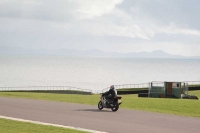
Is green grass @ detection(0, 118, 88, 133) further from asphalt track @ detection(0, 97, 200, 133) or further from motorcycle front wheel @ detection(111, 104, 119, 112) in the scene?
motorcycle front wheel @ detection(111, 104, 119, 112)

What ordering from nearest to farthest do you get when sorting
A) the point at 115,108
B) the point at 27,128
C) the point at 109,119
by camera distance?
the point at 27,128, the point at 109,119, the point at 115,108

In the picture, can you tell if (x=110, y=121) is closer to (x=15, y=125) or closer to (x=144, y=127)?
(x=144, y=127)

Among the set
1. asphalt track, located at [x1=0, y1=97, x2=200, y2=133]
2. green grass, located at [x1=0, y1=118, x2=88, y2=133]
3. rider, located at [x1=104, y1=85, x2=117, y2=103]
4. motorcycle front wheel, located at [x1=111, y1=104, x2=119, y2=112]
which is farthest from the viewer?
rider, located at [x1=104, y1=85, x2=117, y2=103]

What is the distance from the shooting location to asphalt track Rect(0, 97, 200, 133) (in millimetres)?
17111

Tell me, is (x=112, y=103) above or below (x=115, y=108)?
above

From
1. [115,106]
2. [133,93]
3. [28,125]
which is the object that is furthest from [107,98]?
[133,93]

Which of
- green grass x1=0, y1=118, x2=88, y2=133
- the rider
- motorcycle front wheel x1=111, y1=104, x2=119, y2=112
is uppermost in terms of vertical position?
the rider

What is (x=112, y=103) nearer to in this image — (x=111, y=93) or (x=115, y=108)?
(x=115, y=108)

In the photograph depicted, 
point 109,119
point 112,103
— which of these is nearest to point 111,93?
point 112,103

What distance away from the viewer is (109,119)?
65.3 feet

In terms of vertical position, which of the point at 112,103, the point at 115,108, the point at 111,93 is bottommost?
the point at 115,108

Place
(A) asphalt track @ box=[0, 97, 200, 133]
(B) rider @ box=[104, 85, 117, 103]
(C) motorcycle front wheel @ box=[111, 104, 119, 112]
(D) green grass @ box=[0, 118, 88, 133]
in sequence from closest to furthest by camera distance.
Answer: (D) green grass @ box=[0, 118, 88, 133]
(A) asphalt track @ box=[0, 97, 200, 133]
(C) motorcycle front wheel @ box=[111, 104, 119, 112]
(B) rider @ box=[104, 85, 117, 103]

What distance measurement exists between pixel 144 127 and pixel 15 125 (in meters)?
5.77

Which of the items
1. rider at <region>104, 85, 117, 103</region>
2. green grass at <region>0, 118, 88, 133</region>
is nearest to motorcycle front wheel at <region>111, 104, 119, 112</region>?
rider at <region>104, 85, 117, 103</region>
